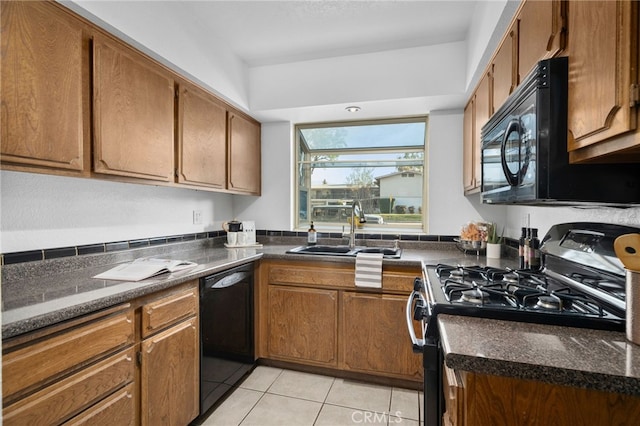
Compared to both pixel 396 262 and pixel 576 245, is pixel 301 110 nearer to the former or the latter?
pixel 396 262

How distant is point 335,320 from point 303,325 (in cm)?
26

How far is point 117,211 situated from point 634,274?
2.36 metres

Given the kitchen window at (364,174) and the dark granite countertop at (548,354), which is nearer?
the dark granite countertop at (548,354)

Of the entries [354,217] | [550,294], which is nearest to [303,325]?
[354,217]

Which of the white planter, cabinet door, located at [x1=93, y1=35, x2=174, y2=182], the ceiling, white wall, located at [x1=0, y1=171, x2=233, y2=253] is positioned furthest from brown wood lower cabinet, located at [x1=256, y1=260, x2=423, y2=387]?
the ceiling

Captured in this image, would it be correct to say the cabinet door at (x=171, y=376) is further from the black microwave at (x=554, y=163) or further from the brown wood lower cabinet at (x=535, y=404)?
the black microwave at (x=554, y=163)

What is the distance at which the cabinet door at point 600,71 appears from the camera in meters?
0.68

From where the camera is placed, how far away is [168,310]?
1.53m

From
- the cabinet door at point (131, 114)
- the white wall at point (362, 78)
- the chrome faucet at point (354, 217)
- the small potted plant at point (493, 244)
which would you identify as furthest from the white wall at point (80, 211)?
the small potted plant at point (493, 244)

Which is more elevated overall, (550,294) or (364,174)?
(364,174)

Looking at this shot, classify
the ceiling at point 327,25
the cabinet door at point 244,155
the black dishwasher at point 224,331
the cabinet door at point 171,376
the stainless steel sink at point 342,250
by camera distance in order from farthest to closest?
the cabinet door at point 244,155 → the stainless steel sink at point 342,250 → the ceiling at point 327,25 → the black dishwasher at point 224,331 → the cabinet door at point 171,376

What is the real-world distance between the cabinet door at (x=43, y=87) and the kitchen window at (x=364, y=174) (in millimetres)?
1961

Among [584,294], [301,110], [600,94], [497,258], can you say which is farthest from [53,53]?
[497,258]

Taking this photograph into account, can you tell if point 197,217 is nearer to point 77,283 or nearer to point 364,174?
point 77,283
